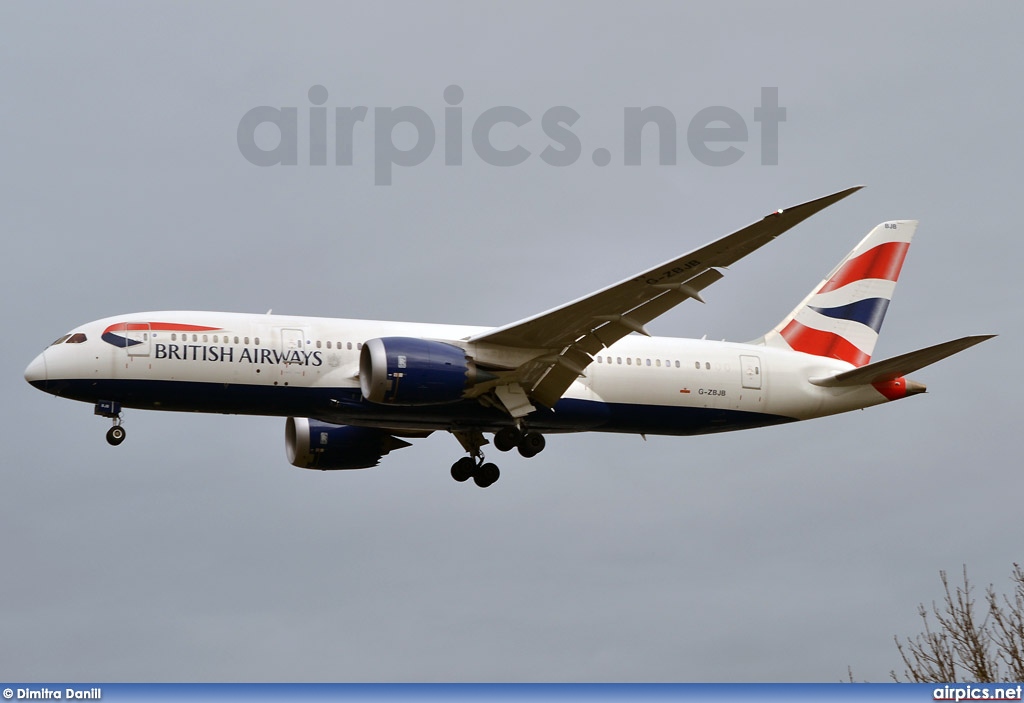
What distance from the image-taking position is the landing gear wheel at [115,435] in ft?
124

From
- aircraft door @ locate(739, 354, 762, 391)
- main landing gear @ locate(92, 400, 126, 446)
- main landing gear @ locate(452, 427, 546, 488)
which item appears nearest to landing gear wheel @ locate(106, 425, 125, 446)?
main landing gear @ locate(92, 400, 126, 446)

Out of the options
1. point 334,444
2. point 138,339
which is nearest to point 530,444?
point 334,444

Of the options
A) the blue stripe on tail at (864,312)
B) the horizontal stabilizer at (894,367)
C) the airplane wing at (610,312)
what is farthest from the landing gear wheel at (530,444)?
the blue stripe on tail at (864,312)

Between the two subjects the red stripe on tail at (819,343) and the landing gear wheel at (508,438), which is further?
the red stripe on tail at (819,343)

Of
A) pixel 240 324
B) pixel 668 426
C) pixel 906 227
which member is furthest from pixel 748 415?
pixel 240 324

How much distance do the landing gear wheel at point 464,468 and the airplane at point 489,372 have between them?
0.13 ft

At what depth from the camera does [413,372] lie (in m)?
36.7

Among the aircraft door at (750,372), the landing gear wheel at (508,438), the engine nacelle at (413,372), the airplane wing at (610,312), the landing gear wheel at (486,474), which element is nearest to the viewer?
the airplane wing at (610,312)

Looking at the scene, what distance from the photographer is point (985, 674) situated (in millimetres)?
31656

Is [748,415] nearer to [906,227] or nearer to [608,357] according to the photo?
[608,357]

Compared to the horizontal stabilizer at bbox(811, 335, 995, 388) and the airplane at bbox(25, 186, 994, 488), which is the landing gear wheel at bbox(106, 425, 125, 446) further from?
the horizontal stabilizer at bbox(811, 335, 995, 388)

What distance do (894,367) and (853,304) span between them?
17.8 feet

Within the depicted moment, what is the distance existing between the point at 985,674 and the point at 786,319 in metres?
15.3

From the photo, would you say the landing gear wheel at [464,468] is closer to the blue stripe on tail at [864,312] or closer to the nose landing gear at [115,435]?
the nose landing gear at [115,435]
